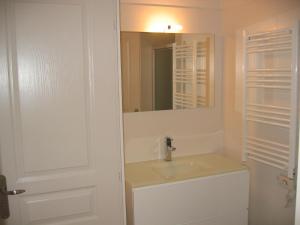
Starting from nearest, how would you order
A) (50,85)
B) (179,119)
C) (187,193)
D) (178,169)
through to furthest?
1. (50,85)
2. (187,193)
3. (178,169)
4. (179,119)

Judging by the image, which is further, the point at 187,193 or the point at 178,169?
the point at 178,169

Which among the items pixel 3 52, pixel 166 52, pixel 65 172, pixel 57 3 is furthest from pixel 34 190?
pixel 166 52

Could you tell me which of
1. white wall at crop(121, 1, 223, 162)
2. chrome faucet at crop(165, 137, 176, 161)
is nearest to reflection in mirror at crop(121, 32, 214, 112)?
white wall at crop(121, 1, 223, 162)

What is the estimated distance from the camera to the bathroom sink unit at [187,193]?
7.43 feet

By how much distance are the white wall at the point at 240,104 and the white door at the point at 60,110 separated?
1.26m

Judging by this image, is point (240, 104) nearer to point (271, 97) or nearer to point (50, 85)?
point (271, 97)

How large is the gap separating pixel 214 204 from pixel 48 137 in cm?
141

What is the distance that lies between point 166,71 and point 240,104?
742 mm

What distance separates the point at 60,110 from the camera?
1.92 metres

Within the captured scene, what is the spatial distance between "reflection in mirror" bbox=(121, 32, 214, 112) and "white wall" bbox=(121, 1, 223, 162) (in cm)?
7

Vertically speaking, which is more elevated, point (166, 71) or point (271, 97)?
point (166, 71)

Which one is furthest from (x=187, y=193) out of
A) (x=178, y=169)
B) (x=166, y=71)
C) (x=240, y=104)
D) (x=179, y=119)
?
(x=166, y=71)

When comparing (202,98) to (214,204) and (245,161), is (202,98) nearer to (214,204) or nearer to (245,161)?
(245,161)

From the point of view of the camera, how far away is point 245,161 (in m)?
2.76
